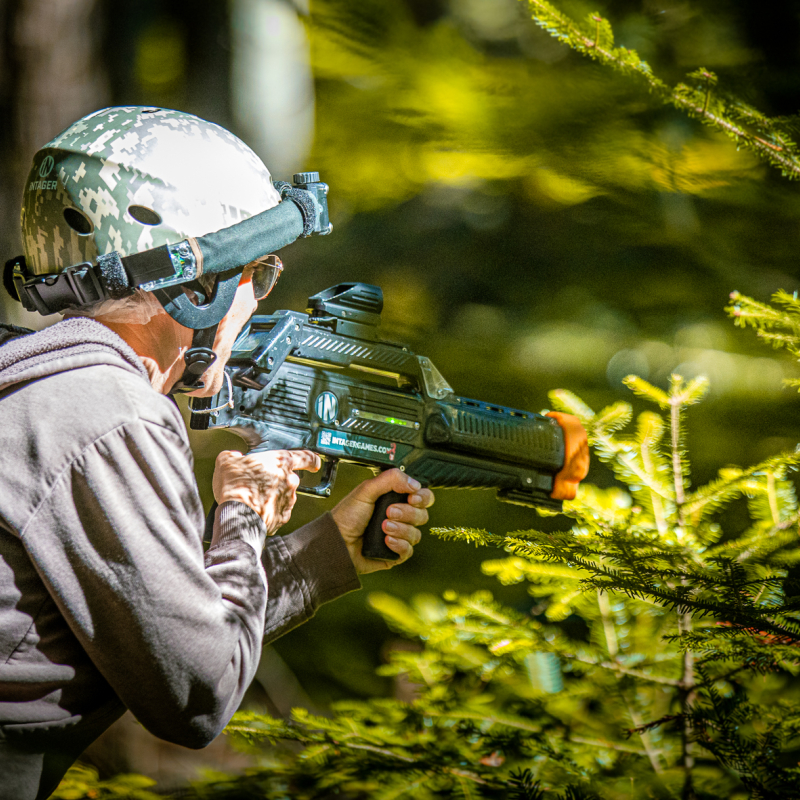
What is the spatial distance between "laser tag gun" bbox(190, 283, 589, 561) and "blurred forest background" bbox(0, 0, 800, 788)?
29.0 inches

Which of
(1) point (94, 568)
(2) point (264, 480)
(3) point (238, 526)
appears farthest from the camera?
(2) point (264, 480)

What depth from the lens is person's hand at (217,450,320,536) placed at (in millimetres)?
1315

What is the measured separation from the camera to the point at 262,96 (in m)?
2.25

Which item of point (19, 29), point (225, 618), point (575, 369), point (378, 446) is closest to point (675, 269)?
point (575, 369)

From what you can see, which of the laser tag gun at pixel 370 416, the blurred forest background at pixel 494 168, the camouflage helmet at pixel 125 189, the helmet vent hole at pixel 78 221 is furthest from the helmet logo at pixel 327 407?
the blurred forest background at pixel 494 168

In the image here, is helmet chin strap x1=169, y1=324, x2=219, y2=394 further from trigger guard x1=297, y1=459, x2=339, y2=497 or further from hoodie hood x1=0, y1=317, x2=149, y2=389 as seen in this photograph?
trigger guard x1=297, y1=459, x2=339, y2=497

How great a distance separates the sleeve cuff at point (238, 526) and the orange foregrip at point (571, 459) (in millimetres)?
652

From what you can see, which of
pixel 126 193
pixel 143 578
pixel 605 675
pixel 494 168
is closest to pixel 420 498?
pixel 605 675

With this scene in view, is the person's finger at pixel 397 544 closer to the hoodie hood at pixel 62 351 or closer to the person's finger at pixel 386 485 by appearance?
the person's finger at pixel 386 485

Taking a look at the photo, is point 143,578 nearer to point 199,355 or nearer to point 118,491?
point 118,491

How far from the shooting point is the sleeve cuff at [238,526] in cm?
122

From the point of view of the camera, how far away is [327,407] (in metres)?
1.46

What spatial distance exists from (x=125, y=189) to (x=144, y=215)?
0.05 meters

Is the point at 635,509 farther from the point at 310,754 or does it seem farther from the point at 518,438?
the point at 310,754
